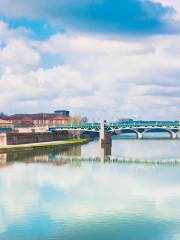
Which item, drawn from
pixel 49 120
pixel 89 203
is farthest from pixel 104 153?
pixel 49 120

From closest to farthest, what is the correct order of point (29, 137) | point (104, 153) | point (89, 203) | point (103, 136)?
1. point (89, 203)
2. point (104, 153)
3. point (29, 137)
4. point (103, 136)

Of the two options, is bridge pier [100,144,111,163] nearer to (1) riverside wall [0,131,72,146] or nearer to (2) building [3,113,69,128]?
(1) riverside wall [0,131,72,146]

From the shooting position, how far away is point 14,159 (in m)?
64.0

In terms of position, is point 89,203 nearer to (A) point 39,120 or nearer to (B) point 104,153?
(B) point 104,153

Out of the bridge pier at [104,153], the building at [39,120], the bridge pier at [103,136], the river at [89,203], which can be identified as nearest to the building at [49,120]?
the building at [39,120]

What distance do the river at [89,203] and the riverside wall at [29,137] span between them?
99.9ft

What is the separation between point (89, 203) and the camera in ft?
108

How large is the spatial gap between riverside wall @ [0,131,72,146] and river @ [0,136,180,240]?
30.4 meters

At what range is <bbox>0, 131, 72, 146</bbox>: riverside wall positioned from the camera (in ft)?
284

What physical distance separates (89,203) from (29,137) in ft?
219

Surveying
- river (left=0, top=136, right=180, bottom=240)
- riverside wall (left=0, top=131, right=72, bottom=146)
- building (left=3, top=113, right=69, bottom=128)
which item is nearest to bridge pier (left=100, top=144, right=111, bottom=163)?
river (left=0, top=136, right=180, bottom=240)

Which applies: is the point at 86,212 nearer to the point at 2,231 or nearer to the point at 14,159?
the point at 2,231

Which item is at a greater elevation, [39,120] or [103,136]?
[39,120]

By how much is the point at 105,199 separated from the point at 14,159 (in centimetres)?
3232
